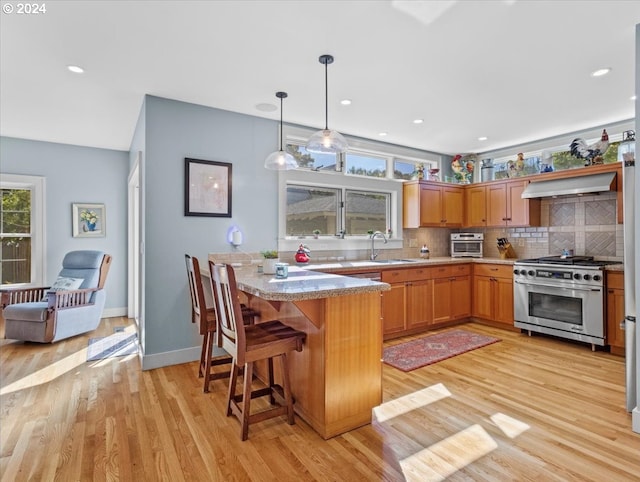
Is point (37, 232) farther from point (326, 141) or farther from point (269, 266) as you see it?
point (326, 141)

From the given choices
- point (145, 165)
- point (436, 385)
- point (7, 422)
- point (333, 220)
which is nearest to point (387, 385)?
point (436, 385)

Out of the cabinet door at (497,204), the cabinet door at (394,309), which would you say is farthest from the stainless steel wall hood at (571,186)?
the cabinet door at (394,309)

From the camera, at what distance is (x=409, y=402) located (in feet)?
8.70

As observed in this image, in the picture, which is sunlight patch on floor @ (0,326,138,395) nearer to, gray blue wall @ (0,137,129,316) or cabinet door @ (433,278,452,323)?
gray blue wall @ (0,137,129,316)

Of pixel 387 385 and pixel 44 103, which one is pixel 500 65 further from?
pixel 44 103

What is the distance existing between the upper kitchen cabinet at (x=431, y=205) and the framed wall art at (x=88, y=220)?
15.3 feet

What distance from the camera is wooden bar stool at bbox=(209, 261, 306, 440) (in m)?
2.07

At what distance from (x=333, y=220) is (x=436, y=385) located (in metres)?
2.52

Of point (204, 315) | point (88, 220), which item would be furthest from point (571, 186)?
point (88, 220)

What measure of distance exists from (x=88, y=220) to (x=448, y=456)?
223 inches

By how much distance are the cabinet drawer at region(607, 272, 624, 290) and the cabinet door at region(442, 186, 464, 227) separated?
6.97 feet

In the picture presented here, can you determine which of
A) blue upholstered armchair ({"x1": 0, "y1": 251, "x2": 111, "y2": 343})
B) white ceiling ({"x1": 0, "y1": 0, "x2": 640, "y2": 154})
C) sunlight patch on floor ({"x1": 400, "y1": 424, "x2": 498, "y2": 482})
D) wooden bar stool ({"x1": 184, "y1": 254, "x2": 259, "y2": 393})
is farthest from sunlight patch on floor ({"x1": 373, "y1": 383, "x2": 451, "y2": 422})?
blue upholstered armchair ({"x1": 0, "y1": 251, "x2": 111, "y2": 343})

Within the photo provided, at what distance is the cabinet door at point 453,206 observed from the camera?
17.8 feet

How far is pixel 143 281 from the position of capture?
3492mm
